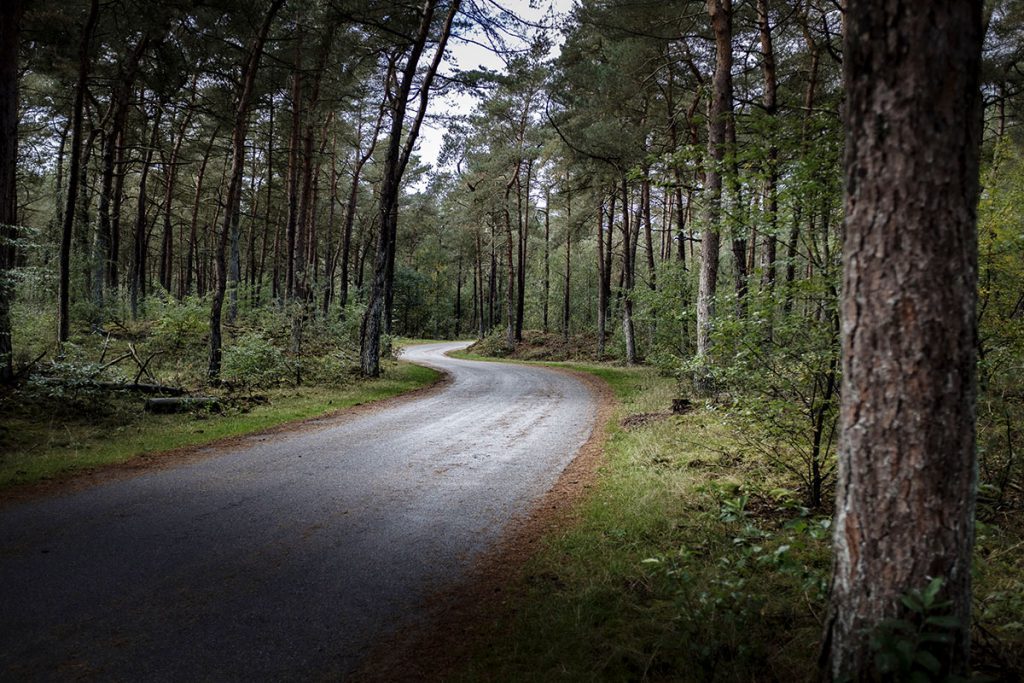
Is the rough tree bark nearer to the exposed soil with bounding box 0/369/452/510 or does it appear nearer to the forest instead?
the forest

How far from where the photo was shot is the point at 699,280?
14031mm

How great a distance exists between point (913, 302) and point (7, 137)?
43.7ft

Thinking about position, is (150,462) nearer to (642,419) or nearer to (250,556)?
(250,556)

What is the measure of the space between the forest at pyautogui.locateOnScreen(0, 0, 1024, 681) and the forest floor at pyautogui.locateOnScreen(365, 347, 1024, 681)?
0.03 m

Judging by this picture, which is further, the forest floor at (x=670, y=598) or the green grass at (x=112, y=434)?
the green grass at (x=112, y=434)

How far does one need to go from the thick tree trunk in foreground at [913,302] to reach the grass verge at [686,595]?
0.73 m

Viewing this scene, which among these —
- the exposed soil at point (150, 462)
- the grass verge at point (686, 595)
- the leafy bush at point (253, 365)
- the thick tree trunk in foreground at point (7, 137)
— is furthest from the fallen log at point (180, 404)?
the grass verge at point (686, 595)

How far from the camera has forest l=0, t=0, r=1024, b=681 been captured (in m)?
2.15

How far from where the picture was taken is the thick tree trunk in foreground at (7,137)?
9086mm

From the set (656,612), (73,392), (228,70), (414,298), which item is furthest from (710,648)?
(414,298)

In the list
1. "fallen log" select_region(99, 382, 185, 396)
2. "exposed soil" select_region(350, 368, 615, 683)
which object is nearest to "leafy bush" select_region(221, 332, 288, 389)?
"fallen log" select_region(99, 382, 185, 396)

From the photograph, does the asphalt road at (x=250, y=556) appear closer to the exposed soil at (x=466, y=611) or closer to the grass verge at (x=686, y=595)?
the exposed soil at (x=466, y=611)

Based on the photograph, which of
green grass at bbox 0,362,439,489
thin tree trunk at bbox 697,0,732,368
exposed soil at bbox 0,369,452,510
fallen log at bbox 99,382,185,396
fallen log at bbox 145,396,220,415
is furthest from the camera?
thin tree trunk at bbox 697,0,732,368

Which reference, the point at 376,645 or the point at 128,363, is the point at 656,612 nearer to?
the point at 376,645
